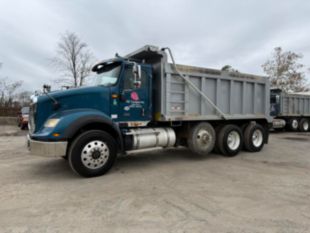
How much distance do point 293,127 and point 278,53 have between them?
24614 mm

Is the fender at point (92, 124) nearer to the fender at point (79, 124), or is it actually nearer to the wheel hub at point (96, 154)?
the fender at point (79, 124)

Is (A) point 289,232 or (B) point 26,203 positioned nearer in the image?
(A) point 289,232

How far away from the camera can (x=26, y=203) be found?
3258 millimetres

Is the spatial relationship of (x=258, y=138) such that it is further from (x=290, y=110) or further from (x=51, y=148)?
(x=290, y=110)

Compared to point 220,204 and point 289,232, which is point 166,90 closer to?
point 220,204

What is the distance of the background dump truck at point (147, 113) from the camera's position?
4.38 m

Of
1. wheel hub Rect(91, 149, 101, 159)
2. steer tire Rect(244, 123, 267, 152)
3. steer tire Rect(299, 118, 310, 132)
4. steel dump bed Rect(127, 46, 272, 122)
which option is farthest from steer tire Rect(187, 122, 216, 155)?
steer tire Rect(299, 118, 310, 132)

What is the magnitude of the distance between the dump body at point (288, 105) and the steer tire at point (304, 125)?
0.36 metres

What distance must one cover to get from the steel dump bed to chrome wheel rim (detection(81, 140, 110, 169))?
176 cm

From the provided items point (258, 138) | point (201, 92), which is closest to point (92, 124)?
point (201, 92)

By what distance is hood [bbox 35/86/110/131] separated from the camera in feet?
14.8

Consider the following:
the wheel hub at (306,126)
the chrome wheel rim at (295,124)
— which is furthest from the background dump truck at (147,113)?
the wheel hub at (306,126)

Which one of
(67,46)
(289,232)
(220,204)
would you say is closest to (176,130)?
(220,204)

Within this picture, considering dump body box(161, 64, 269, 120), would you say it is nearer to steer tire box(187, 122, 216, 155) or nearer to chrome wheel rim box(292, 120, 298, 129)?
steer tire box(187, 122, 216, 155)
